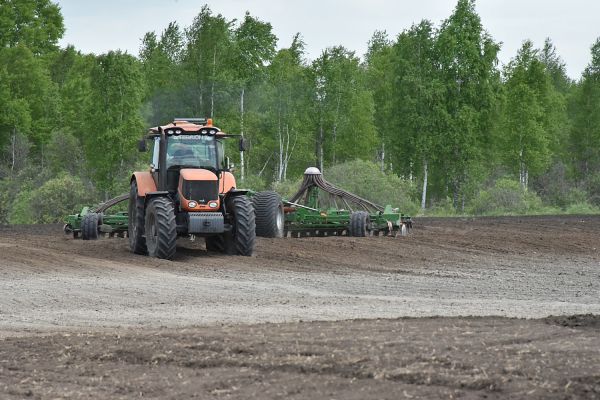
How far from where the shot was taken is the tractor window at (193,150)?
22.8 meters

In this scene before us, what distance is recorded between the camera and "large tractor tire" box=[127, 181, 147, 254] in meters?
22.8

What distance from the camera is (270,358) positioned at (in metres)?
9.91

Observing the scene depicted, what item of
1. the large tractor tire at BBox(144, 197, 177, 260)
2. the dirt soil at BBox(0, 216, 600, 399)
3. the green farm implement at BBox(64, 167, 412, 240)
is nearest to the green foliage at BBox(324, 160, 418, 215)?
the green farm implement at BBox(64, 167, 412, 240)

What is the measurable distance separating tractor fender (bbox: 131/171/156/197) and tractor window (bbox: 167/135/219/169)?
0.80 metres

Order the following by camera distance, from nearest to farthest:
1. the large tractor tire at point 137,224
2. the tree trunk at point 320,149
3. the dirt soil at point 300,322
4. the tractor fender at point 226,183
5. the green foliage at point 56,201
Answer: the dirt soil at point 300,322, the large tractor tire at point 137,224, the tractor fender at point 226,183, the green foliage at point 56,201, the tree trunk at point 320,149

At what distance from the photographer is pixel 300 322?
12.4 metres

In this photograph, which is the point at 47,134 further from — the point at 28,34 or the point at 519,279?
the point at 519,279

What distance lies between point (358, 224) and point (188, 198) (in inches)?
280

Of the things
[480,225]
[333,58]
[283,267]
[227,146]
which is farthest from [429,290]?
[333,58]

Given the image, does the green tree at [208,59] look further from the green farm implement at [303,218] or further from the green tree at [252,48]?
the green farm implement at [303,218]

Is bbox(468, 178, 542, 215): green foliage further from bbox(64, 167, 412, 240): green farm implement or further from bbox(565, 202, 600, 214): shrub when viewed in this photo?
bbox(64, 167, 412, 240): green farm implement

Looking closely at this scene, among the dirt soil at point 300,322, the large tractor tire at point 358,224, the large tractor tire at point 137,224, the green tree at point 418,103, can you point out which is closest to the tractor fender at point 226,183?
the dirt soil at point 300,322

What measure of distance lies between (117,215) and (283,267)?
7539 millimetres

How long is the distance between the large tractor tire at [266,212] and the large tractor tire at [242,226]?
430cm
